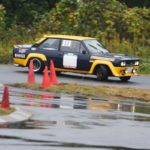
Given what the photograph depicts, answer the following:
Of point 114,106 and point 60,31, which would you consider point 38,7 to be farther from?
point 114,106

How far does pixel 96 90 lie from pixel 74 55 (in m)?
5.69

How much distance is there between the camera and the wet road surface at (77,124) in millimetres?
12328

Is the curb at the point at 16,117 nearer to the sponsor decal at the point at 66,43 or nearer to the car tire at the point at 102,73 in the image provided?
the car tire at the point at 102,73

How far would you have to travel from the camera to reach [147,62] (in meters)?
35.7

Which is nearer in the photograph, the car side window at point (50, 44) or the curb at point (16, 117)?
the curb at point (16, 117)

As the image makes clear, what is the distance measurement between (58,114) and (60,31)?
25.5 metres

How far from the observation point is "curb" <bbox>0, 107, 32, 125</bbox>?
14814mm

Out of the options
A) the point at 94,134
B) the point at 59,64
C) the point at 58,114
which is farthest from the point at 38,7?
the point at 94,134

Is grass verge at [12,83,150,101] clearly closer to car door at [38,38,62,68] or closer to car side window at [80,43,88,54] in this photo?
car side window at [80,43,88,54]

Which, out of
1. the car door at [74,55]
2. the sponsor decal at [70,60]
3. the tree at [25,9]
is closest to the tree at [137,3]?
the tree at [25,9]

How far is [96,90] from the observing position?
2411 cm

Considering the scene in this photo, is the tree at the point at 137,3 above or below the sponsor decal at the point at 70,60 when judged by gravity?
above

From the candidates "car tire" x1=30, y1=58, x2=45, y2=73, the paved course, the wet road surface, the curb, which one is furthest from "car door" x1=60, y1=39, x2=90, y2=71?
the curb

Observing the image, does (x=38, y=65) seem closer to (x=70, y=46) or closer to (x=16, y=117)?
(x=70, y=46)
